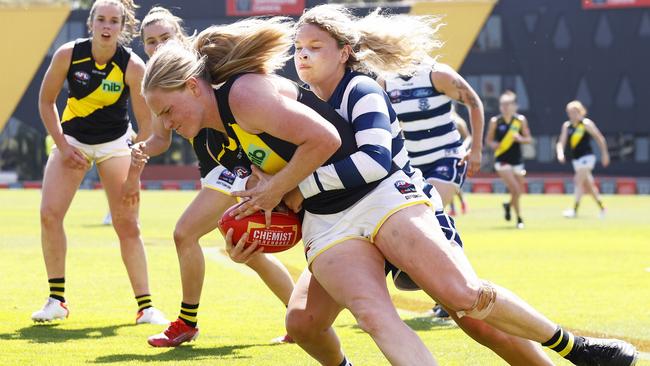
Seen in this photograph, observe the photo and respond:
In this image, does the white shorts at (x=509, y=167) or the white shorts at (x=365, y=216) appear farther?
the white shorts at (x=509, y=167)

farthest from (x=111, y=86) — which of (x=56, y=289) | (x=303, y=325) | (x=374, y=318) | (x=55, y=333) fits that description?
(x=374, y=318)

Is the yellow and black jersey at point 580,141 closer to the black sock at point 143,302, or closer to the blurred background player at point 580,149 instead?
the blurred background player at point 580,149

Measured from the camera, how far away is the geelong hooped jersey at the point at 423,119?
9.09 meters

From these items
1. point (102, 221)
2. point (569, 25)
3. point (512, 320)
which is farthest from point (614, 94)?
point (512, 320)

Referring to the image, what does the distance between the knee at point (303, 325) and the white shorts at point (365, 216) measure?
1.19ft

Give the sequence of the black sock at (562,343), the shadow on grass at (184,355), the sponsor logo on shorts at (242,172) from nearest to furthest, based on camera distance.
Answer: the black sock at (562,343) → the sponsor logo on shorts at (242,172) → the shadow on grass at (184,355)

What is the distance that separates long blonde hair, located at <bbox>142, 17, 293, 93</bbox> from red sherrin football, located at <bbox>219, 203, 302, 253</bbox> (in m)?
0.67

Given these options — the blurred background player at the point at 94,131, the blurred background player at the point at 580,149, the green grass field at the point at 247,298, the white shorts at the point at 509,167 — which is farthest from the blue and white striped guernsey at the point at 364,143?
the blurred background player at the point at 580,149

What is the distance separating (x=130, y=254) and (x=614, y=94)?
156 feet

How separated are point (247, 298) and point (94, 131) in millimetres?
2363

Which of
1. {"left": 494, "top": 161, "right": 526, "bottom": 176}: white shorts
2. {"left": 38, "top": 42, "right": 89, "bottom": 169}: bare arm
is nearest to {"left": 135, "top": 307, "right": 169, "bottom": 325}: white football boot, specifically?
{"left": 38, "top": 42, "right": 89, "bottom": 169}: bare arm

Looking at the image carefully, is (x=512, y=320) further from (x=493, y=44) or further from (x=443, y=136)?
(x=493, y=44)

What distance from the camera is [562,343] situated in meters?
5.42

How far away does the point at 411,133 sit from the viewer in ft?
30.1
